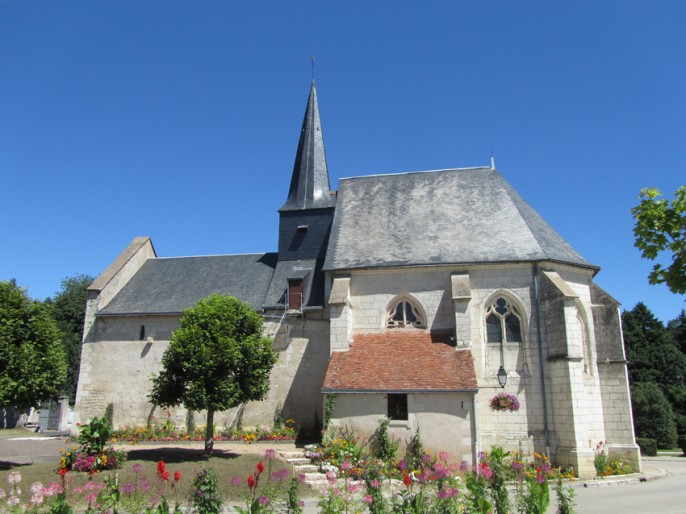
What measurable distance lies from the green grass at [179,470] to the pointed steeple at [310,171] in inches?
489

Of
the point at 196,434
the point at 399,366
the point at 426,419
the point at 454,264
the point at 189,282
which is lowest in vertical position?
the point at 196,434

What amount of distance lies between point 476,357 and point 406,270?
3960 millimetres

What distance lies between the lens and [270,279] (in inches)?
970

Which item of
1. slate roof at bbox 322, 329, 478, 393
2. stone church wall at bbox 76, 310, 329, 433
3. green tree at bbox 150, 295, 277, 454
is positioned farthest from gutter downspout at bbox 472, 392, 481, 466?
stone church wall at bbox 76, 310, 329, 433

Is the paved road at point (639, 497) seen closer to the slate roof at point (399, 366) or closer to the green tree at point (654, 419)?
the slate roof at point (399, 366)

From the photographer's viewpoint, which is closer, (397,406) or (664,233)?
(664,233)

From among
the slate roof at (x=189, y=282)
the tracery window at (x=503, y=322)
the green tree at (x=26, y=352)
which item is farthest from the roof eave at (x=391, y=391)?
the green tree at (x=26, y=352)

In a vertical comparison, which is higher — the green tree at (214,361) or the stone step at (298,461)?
the green tree at (214,361)

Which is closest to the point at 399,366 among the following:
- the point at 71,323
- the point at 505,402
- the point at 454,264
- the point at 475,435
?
the point at 475,435

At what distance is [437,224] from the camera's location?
859 inches

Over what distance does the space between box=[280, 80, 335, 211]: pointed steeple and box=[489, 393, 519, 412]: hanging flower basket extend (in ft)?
37.0

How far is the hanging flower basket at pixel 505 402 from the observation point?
1808 cm

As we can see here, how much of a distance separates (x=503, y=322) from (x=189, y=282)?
46.1ft

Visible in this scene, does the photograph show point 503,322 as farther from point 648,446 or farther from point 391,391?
point 648,446
